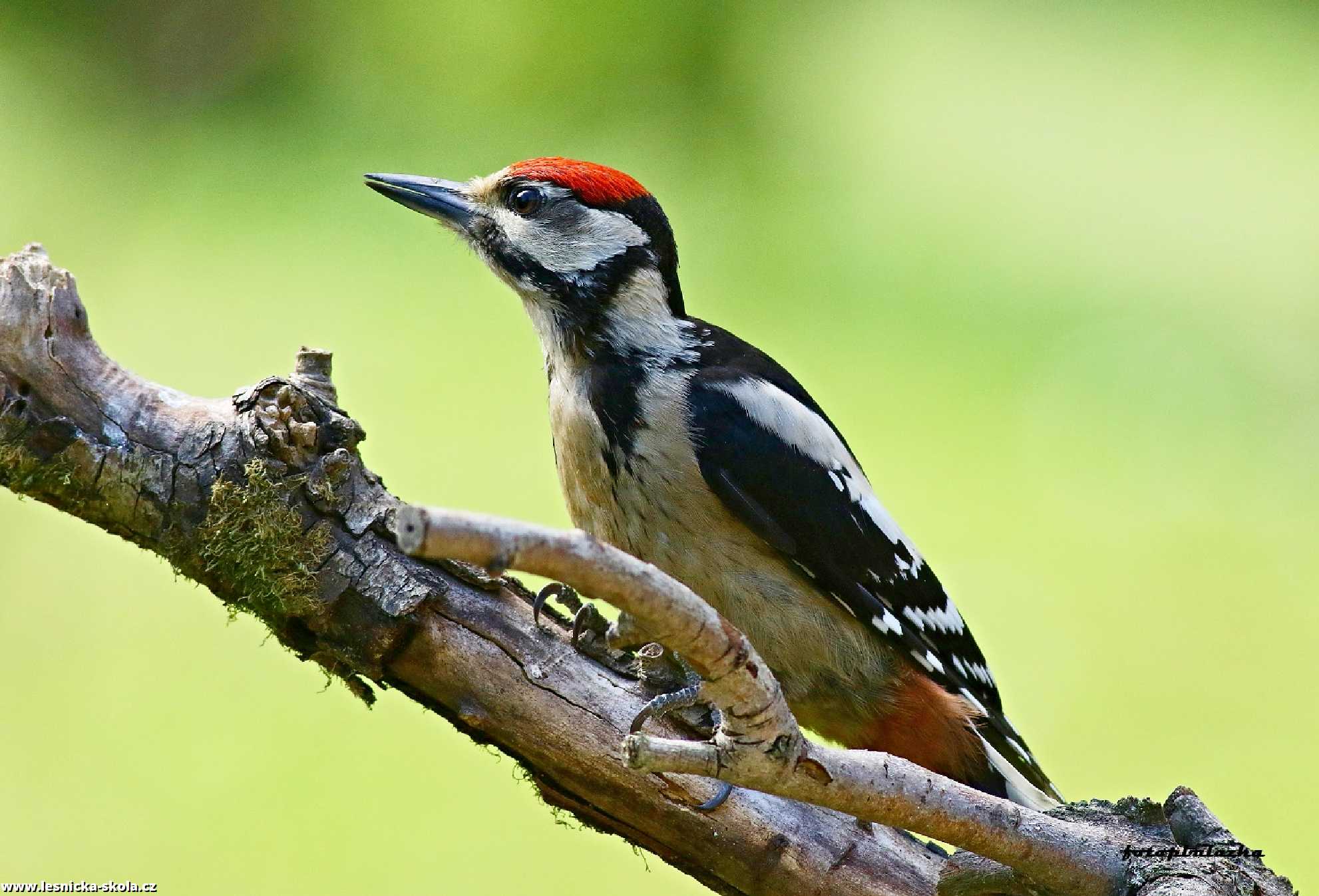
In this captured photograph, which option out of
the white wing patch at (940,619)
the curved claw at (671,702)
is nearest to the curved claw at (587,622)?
the curved claw at (671,702)

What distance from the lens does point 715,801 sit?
191 cm

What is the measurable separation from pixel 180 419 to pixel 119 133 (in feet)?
12.0

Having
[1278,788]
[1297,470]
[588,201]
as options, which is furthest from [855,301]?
[588,201]

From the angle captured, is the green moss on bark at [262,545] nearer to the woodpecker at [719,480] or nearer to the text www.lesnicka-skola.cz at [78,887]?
the woodpecker at [719,480]

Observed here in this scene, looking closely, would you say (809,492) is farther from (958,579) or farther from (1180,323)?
(1180,323)

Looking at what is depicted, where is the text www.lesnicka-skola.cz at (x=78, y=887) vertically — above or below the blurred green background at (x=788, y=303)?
below

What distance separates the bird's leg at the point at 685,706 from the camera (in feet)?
5.16

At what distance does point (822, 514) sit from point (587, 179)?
28.9 inches

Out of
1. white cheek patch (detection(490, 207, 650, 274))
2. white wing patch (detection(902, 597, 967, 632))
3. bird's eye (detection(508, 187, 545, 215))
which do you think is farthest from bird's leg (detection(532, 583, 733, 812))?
bird's eye (detection(508, 187, 545, 215))

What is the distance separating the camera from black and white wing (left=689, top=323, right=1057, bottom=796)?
2.28 meters

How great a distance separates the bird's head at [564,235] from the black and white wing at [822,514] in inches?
7.6

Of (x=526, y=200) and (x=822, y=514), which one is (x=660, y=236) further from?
(x=822, y=514)

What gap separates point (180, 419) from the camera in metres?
1.92

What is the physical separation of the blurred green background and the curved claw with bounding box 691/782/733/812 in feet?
5.65
